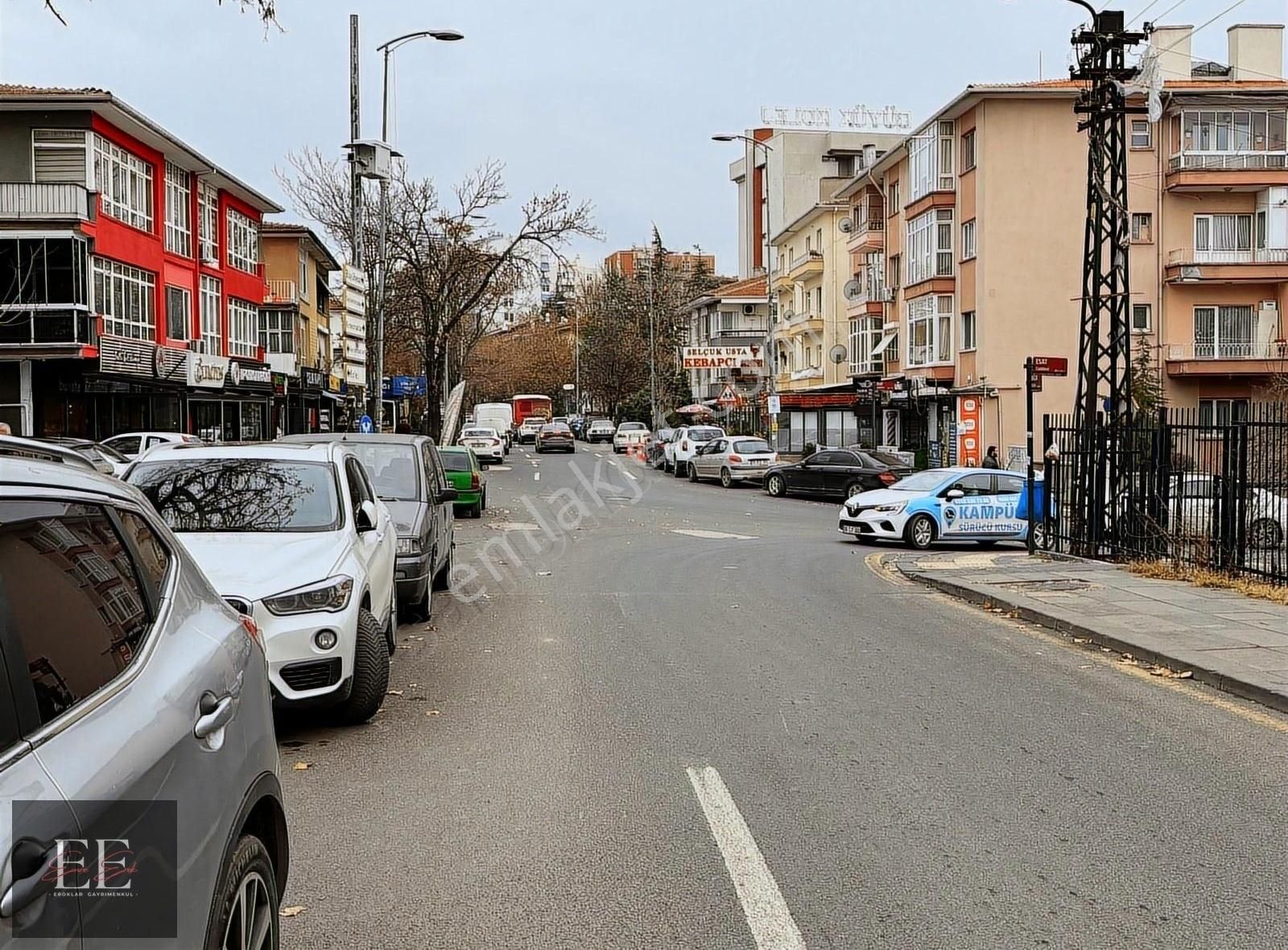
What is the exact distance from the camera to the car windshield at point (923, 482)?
22.8 metres

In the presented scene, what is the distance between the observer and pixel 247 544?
796 cm

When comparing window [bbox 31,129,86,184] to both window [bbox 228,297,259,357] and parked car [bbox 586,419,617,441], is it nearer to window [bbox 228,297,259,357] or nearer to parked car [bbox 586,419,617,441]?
window [bbox 228,297,259,357]

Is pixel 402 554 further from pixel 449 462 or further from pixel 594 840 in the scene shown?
pixel 449 462

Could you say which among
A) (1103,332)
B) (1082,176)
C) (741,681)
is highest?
(1082,176)

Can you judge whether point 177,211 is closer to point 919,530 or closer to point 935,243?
point 935,243

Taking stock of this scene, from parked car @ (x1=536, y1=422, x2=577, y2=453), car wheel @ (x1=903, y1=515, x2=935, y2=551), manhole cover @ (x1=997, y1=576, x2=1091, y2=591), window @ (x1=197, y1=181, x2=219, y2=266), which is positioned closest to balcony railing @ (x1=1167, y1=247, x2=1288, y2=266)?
car wheel @ (x1=903, y1=515, x2=935, y2=551)

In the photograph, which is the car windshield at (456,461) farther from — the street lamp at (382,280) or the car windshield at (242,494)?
the car windshield at (242,494)

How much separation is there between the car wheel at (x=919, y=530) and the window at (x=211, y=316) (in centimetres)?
2971

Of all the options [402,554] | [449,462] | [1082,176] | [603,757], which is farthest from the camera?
[1082,176]

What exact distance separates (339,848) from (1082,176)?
137ft

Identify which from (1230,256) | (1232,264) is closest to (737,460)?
(1232,264)

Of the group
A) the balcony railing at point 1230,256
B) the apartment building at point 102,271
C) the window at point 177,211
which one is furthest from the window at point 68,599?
the balcony railing at point 1230,256

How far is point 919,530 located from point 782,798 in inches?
662

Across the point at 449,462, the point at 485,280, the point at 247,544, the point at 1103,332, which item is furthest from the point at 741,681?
the point at 1103,332
